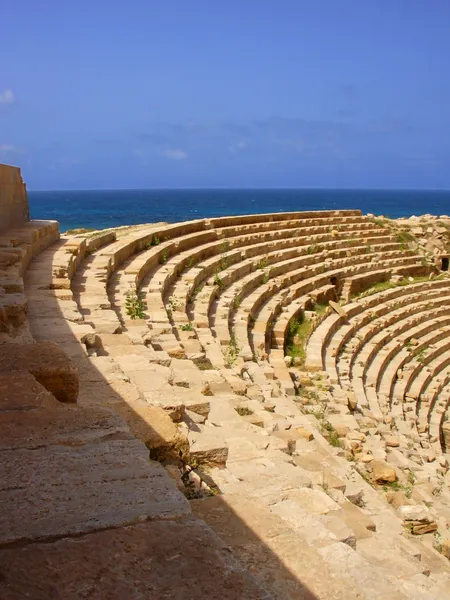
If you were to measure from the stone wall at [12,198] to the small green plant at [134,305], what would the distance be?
3.00m

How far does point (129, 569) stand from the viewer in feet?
7.13

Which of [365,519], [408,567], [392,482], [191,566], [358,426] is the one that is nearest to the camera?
[191,566]

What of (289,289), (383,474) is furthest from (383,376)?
(383,474)

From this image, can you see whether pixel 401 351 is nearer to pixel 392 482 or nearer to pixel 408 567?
pixel 392 482

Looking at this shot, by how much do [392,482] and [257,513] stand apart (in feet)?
14.2

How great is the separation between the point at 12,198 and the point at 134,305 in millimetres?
3981

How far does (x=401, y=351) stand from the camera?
14.2 m

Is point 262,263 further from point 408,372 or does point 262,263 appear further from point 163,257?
point 408,372

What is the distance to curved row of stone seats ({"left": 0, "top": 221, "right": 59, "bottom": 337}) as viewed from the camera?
19.1 ft

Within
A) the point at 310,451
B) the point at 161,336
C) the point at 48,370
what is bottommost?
the point at 310,451

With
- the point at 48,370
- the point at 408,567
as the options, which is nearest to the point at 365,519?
the point at 408,567

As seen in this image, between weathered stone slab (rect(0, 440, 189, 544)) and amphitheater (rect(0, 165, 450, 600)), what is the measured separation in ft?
A: 0.03

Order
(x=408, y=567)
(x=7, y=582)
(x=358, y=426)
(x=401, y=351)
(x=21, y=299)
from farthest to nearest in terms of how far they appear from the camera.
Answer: (x=401, y=351) → (x=358, y=426) → (x=21, y=299) → (x=408, y=567) → (x=7, y=582)

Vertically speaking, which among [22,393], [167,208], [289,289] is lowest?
[289,289]
